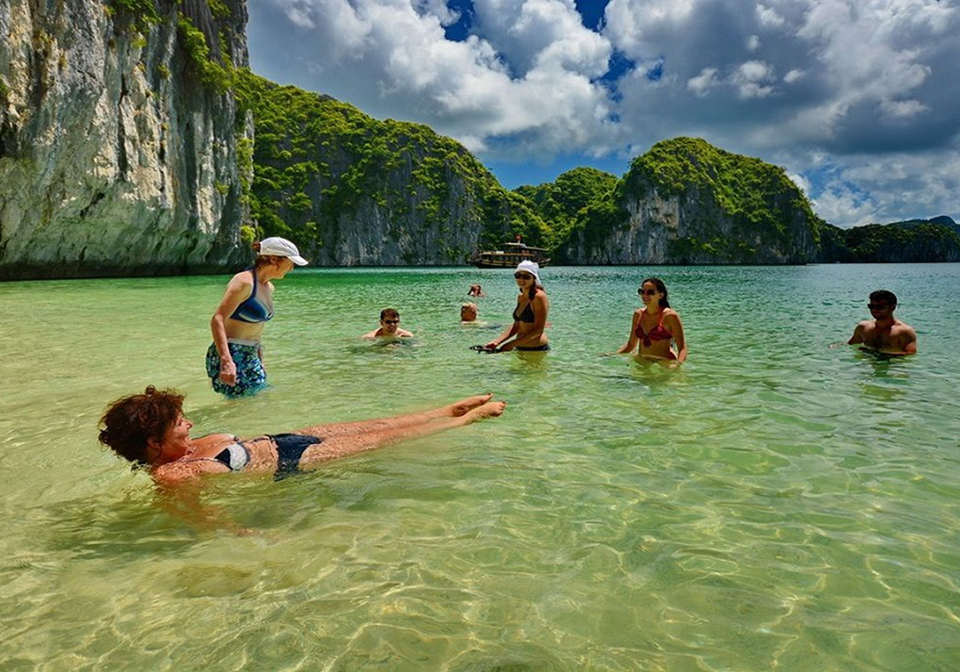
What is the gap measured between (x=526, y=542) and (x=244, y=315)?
3.70 meters

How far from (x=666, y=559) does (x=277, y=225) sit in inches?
4501

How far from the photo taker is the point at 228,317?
548cm

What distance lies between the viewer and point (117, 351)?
9.83 m

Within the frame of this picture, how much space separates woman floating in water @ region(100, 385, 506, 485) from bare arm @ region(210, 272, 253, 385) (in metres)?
1.27

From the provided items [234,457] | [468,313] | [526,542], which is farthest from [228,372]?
[468,313]

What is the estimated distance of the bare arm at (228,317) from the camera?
532 cm

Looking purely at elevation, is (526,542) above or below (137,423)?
below

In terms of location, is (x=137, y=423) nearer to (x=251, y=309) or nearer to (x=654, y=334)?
(x=251, y=309)

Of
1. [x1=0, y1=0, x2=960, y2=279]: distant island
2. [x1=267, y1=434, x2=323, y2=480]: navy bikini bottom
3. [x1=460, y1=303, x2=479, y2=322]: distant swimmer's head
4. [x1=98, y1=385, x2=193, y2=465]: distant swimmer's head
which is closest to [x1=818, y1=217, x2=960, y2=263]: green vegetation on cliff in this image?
[x1=0, y1=0, x2=960, y2=279]: distant island

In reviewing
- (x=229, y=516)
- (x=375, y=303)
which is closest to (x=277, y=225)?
(x=375, y=303)

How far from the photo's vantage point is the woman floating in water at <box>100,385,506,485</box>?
3543mm

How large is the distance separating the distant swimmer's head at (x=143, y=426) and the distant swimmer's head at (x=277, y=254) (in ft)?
6.59

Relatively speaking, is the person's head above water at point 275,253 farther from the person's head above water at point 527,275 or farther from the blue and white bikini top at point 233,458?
the person's head above water at point 527,275

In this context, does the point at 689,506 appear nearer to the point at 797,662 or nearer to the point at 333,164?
the point at 797,662
